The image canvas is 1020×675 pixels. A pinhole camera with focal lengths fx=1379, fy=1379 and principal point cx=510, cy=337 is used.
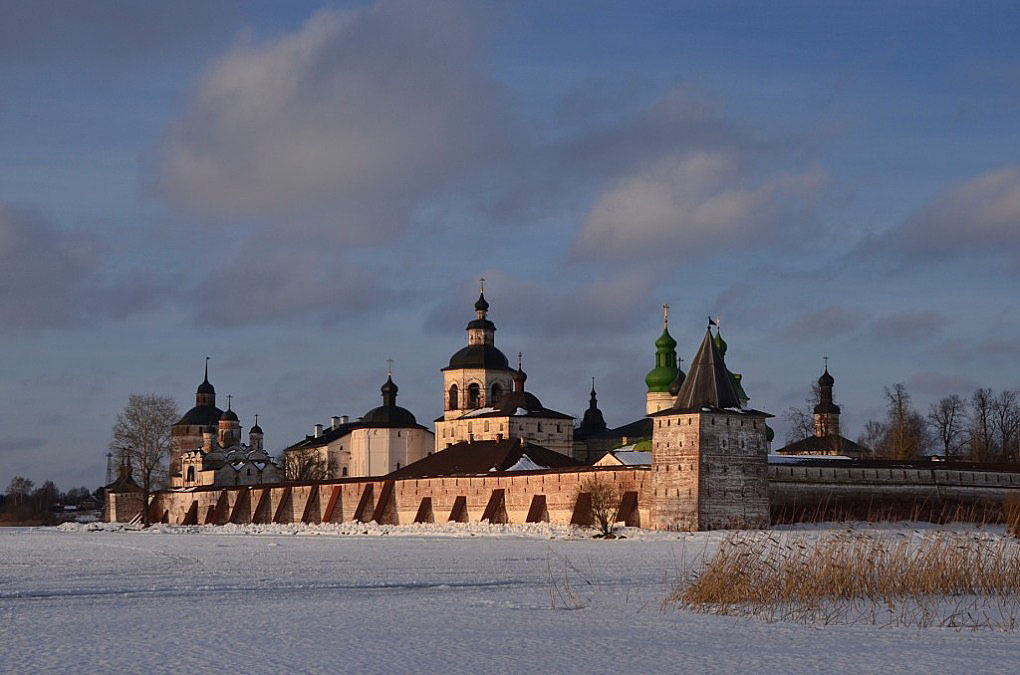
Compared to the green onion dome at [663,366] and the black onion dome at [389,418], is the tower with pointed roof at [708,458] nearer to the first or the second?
the green onion dome at [663,366]

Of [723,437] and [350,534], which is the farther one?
[350,534]

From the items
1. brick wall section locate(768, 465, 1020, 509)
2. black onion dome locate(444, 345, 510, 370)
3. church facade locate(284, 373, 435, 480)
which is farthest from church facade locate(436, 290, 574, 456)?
brick wall section locate(768, 465, 1020, 509)

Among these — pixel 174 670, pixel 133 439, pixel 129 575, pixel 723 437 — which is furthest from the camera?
pixel 133 439

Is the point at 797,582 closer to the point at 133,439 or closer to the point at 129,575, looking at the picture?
the point at 129,575

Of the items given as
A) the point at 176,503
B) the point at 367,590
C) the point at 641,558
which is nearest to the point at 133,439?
the point at 176,503

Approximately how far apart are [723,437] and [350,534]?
1125 cm

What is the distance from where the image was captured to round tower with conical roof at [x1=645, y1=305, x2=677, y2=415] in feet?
192

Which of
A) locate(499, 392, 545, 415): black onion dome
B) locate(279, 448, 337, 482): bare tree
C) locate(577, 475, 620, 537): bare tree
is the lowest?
locate(577, 475, 620, 537): bare tree

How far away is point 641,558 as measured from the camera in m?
21.0

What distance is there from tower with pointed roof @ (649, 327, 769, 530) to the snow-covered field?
19195mm

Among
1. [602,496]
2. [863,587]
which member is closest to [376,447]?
[602,496]

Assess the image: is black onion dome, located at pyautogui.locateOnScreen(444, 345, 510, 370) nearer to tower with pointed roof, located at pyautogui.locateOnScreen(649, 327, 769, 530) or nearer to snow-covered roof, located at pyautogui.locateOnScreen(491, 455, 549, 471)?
snow-covered roof, located at pyautogui.locateOnScreen(491, 455, 549, 471)

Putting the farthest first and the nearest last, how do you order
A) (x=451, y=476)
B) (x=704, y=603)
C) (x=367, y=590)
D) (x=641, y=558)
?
(x=451, y=476), (x=641, y=558), (x=367, y=590), (x=704, y=603)

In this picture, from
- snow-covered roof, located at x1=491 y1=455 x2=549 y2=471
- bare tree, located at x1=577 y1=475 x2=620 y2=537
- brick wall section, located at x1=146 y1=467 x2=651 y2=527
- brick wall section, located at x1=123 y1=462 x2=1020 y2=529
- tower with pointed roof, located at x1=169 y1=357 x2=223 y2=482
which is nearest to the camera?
brick wall section, located at x1=123 y1=462 x2=1020 y2=529
